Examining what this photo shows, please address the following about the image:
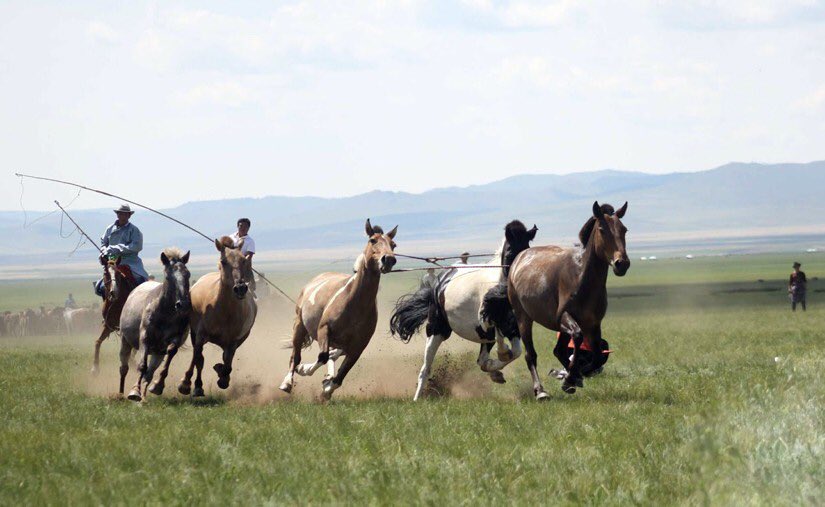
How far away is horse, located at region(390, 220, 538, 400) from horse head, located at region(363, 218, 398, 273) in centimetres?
167

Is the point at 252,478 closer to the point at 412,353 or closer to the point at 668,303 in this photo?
the point at 412,353

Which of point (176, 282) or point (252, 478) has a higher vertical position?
point (176, 282)

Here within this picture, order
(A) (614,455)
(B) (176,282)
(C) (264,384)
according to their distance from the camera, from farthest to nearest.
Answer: (C) (264,384)
(B) (176,282)
(A) (614,455)

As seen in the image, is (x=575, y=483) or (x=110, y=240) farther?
(x=110, y=240)

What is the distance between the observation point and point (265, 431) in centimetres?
1220

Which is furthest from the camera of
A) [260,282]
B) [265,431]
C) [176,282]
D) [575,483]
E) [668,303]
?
[668,303]

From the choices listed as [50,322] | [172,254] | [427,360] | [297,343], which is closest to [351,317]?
[427,360]

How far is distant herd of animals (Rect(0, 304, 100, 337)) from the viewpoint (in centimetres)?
4928

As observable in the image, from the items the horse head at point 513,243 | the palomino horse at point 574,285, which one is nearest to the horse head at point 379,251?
the palomino horse at point 574,285

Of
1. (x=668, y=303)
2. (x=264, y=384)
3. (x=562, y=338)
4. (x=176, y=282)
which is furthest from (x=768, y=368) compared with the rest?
(x=668, y=303)

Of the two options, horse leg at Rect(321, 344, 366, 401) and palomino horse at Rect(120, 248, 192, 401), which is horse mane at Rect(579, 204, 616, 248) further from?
palomino horse at Rect(120, 248, 192, 401)

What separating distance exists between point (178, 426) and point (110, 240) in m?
6.04

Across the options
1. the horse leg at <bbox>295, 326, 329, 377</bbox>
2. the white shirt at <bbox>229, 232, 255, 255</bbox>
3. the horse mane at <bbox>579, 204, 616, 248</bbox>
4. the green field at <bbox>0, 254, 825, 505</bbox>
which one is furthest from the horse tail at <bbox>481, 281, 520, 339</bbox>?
the white shirt at <bbox>229, 232, 255, 255</bbox>

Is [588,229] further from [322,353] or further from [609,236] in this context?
[322,353]
